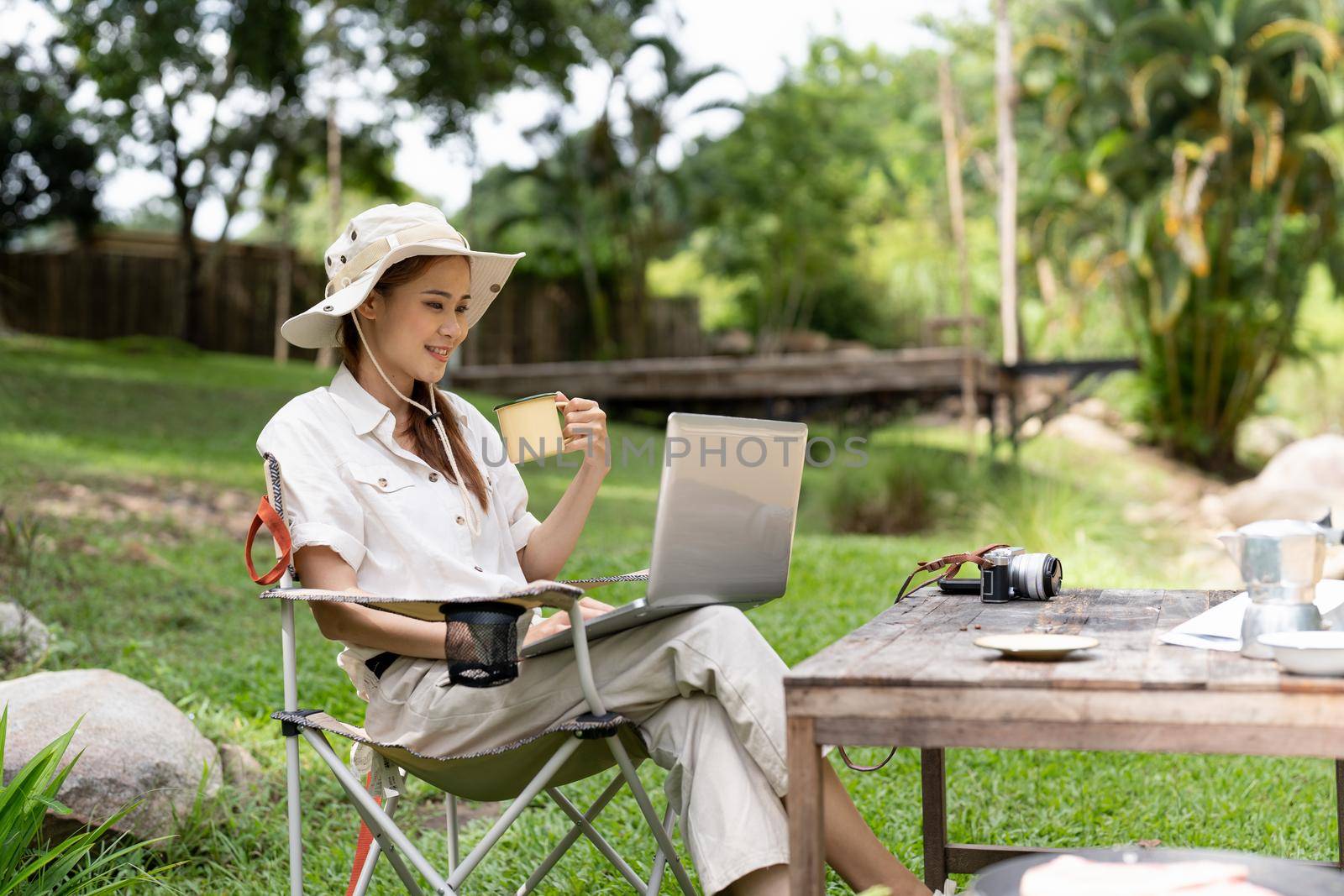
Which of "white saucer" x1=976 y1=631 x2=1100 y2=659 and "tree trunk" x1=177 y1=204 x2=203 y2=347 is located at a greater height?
"tree trunk" x1=177 y1=204 x2=203 y2=347

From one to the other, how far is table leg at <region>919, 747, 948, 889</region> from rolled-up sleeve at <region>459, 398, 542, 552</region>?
878 mm

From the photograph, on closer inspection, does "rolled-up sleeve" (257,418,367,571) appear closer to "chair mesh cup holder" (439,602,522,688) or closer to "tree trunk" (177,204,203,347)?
"chair mesh cup holder" (439,602,522,688)

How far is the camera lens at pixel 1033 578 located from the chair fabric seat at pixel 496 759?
0.70m

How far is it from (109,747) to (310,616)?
8.99 ft

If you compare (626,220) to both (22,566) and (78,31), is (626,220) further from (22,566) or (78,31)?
(22,566)

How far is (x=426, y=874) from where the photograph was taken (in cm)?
188

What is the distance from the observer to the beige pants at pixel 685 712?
1.70 meters

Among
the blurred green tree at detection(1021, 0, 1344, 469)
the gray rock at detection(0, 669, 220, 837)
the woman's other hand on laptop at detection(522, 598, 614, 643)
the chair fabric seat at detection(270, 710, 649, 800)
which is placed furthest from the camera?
the blurred green tree at detection(1021, 0, 1344, 469)

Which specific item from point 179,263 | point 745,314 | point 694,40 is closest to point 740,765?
point 179,263

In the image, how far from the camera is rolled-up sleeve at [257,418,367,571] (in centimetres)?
205

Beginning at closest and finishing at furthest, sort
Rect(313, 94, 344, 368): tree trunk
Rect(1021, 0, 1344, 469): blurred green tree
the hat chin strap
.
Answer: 1. the hat chin strap
2. Rect(1021, 0, 1344, 469): blurred green tree
3. Rect(313, 94, 344, 368): tree trunk

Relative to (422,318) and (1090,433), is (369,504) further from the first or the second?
(1090,433)

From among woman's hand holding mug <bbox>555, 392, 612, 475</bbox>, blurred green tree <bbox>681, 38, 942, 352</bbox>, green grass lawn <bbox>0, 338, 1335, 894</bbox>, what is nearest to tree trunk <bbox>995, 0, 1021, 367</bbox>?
green grass lawn <bbox>0, 338, 1335, 894</bbox>

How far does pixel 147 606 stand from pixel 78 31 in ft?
27.3
